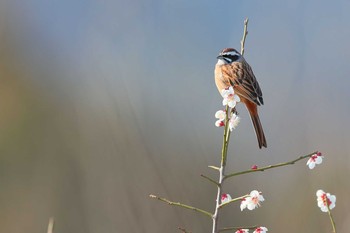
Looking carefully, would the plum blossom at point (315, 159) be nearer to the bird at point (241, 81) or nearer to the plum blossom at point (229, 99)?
the plum blossom at point (229, 99)

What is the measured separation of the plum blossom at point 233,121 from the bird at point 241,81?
3.21ft

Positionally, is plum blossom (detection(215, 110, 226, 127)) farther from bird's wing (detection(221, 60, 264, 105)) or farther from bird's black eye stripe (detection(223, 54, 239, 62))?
bird's black eye stripe (detection(223, 54, 239, 62))

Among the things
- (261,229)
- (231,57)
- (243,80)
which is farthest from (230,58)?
(261,229)

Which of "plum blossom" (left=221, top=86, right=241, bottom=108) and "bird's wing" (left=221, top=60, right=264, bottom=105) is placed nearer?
"plum blossom" (left=221, top=86, right=241, bottom=108)

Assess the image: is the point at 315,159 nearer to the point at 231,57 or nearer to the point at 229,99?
the point at 229,99

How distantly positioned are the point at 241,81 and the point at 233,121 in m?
1.33

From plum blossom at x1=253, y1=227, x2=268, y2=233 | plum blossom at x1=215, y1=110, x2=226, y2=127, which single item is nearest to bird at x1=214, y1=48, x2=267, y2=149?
plum blossom at x1=215, y1=110, x2=226, y2=127

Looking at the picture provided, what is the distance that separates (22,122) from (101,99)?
5.97 feet

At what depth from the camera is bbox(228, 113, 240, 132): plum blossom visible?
2082 mm

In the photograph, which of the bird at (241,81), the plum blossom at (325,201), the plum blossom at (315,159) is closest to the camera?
the plum blossom at (325,201)

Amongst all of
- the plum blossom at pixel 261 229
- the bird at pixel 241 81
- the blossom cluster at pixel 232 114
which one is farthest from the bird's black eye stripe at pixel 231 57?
the plum blossom at pixel 261 229

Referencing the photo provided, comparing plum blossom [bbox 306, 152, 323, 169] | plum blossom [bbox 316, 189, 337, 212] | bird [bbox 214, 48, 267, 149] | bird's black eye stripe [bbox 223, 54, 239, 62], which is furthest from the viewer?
bird's black eye stripe [bbox 223, 54, 239, 62]

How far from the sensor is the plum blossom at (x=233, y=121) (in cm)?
208

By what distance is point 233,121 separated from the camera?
6.95ft
